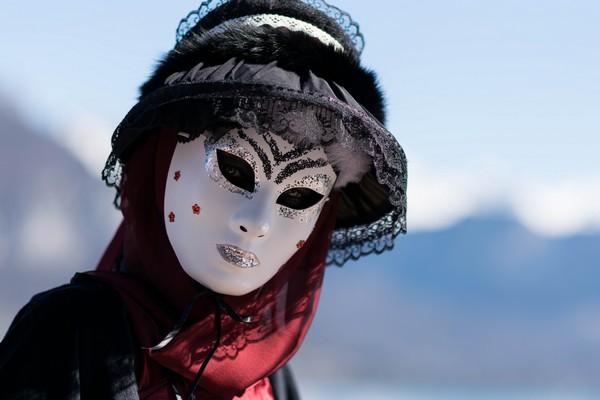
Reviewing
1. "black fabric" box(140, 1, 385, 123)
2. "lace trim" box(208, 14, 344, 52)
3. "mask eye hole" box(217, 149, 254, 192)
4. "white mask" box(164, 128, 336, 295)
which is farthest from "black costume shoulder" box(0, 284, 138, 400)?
"lace trim" box(208, 14, 344, 52)

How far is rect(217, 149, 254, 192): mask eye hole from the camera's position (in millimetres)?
1415

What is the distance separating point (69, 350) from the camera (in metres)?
1.22

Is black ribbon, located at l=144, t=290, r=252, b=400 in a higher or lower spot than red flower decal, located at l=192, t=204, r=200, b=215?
lower

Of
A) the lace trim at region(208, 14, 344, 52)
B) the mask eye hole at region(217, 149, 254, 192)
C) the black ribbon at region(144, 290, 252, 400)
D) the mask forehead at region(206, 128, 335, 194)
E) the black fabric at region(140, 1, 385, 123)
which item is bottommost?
the black ribbon at region(144, 290, 252, 400)

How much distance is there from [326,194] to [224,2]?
439 millimetres

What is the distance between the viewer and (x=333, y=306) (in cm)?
652

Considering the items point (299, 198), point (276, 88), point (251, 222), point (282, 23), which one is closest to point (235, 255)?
point (251, 222)

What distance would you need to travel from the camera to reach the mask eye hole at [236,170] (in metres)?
1.42

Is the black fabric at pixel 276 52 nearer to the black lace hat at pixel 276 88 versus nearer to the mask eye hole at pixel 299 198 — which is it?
the black lace hat at pixel 276 88

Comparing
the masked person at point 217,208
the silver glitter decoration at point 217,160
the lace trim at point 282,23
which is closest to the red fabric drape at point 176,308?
the masked person at point 217,208

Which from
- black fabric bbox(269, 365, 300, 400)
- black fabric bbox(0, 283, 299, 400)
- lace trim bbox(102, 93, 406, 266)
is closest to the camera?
black fabric bbox(0, 283, 299, 400)

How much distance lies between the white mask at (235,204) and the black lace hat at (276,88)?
6 cm

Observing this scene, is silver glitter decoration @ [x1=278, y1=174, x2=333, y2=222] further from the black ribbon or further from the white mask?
the black ribbon

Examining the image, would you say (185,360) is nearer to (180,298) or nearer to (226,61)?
(180,298)
